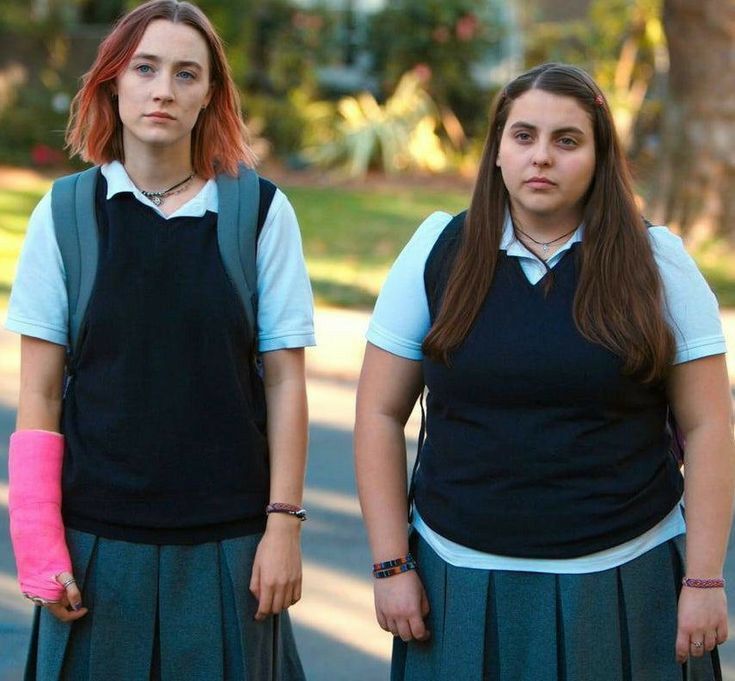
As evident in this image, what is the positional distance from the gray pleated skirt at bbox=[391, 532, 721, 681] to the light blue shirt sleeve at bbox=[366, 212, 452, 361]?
414mm

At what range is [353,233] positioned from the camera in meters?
13.6

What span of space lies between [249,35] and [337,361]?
38.7 ft

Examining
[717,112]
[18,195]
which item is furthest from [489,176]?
[18,195]

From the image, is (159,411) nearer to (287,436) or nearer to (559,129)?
(287,436)

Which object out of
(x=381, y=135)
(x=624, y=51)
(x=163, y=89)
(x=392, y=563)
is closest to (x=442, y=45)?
(x=381, y=135)

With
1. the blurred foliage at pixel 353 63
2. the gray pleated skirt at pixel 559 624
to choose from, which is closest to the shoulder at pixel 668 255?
the gray pleated skirt at pixel 559 624

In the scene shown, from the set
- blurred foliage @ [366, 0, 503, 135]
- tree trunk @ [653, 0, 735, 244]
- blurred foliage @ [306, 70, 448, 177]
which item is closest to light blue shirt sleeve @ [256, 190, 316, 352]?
tree trunk @ [653, 0, 735, 244]

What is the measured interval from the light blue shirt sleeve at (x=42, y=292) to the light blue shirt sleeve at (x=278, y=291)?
0.39m

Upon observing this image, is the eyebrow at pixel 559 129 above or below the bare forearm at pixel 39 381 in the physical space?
above

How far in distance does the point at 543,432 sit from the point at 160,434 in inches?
29.0

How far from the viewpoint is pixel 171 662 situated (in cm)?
264

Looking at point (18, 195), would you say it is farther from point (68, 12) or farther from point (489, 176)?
point (489, 176)

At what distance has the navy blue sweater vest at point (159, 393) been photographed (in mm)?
2574

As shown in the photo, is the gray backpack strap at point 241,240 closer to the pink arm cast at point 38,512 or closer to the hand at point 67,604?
the pink arm cast at point 38,512
